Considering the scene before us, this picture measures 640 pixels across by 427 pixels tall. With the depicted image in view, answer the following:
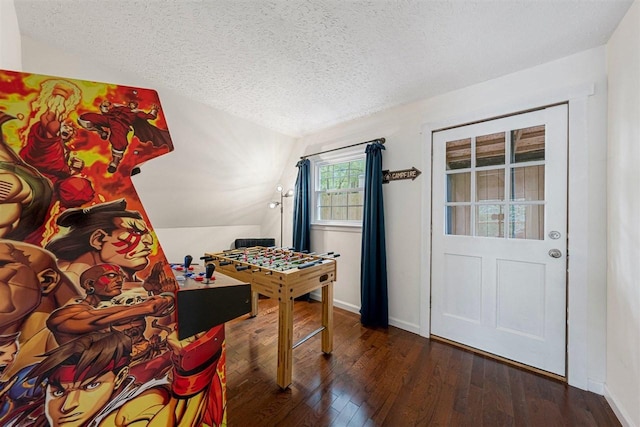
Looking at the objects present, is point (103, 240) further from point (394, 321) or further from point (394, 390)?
point (394, 321)

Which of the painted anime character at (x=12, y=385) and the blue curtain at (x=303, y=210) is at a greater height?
the blue curtain at (x=303, y=210)

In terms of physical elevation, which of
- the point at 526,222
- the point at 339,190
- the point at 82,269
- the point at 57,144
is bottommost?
the point at 82,269

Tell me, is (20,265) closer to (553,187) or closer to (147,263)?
(147,263)

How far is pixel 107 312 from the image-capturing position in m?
0.77

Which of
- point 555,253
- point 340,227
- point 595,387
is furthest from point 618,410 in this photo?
point 340,227

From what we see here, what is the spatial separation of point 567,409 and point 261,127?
3.64 meters

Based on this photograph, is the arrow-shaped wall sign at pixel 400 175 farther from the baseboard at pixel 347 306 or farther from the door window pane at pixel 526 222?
the baseboard at pixel 347 306

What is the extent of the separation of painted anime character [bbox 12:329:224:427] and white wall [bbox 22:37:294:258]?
2114 millimetres

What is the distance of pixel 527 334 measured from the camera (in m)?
1.87

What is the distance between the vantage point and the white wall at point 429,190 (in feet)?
5.31

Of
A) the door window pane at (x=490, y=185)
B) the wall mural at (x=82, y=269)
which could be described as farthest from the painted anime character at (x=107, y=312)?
the door window pane at (x=490, y=185)

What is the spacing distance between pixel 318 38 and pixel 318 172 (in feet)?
6.47

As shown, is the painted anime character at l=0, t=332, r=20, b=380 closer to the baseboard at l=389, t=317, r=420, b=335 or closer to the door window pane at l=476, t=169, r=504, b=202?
the baseboard at l=389, t=317, r=420, b=335

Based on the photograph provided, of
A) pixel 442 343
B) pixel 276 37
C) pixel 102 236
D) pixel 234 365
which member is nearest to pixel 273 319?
pixel 234 365
